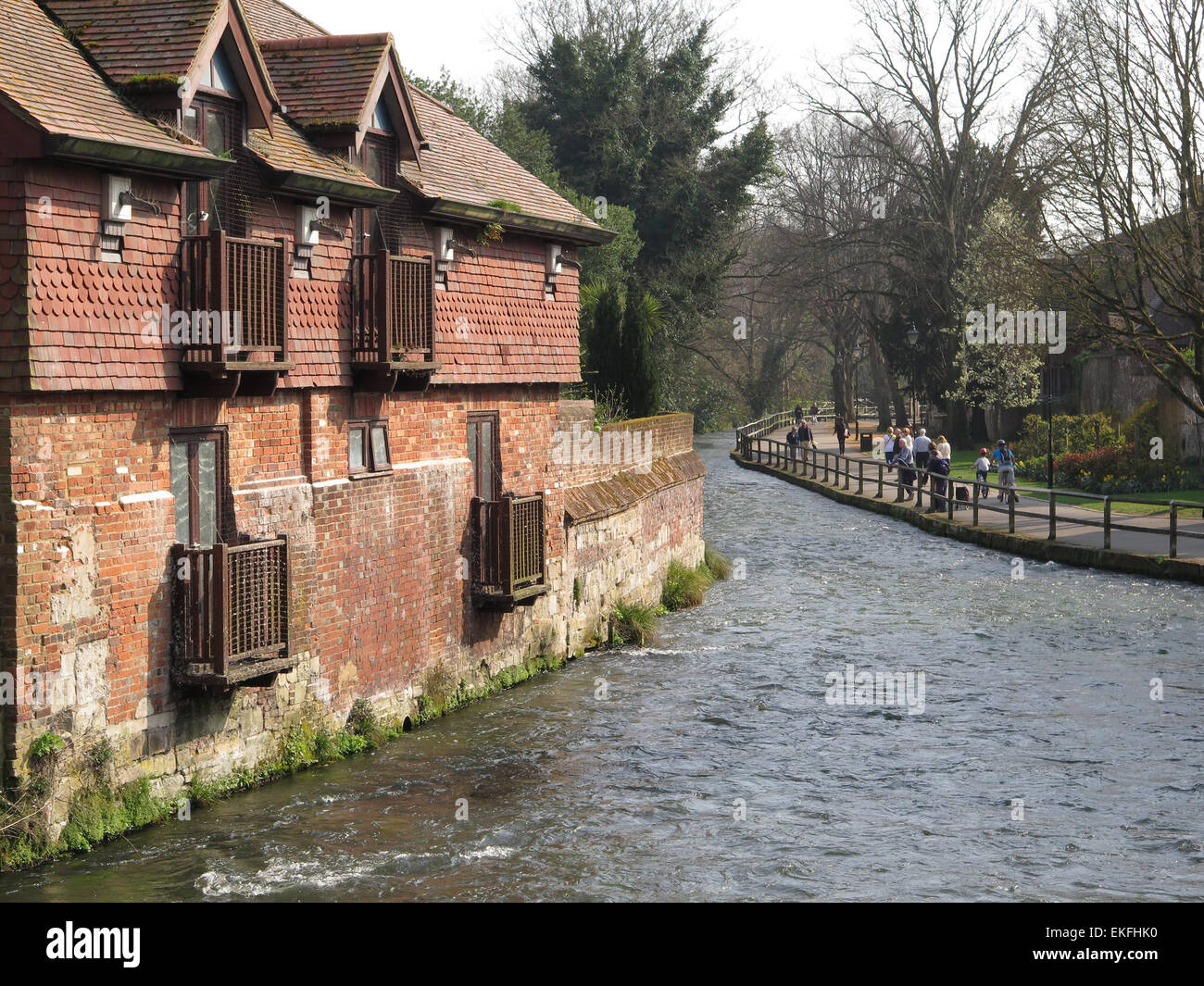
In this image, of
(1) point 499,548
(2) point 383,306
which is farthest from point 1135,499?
(2) point 383,306

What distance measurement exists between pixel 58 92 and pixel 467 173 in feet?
22.8

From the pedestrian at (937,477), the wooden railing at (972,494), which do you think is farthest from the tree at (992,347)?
the pedestrian at (937,477)

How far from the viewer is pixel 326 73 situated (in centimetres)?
1429

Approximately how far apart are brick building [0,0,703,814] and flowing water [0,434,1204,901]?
104 centimetres

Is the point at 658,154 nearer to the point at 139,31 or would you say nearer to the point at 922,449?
the point at 922,449

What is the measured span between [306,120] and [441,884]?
7759 mm

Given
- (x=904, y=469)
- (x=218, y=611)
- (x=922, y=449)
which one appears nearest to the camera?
(x=218, y=611)

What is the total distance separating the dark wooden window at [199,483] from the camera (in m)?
11.5

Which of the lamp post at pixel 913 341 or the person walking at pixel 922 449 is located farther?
the lamp post at pixel 913 341

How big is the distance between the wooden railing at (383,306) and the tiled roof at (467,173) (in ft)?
4.13

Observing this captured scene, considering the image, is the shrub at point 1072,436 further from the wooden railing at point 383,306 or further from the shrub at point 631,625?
the wooden railing at point 383,306

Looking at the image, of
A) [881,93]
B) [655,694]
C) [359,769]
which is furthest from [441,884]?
[881,93]

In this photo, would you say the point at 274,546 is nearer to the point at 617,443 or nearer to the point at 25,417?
the point at 25,417

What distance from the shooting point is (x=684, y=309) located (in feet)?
152
